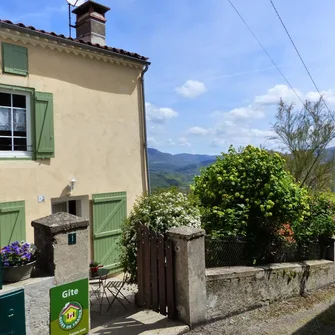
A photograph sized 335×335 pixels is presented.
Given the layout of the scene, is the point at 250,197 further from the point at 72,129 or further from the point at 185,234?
the point at 72,129

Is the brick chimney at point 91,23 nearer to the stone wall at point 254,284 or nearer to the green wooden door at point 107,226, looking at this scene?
the green wooden door at point 107,226

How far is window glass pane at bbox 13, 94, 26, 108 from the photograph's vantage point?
700 centimetres

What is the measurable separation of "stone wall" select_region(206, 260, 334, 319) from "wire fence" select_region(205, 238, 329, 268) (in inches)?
9.2

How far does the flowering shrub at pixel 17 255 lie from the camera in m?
3.38

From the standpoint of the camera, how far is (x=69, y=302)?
381 centimetres

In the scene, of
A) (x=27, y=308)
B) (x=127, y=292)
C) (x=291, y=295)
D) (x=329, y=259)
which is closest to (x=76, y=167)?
(x=127, y=292)

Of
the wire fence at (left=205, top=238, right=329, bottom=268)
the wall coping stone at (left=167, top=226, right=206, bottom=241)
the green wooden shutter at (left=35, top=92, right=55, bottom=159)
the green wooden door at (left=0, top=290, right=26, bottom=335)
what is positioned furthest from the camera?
the green wooden shutter at (left=35, top=92, right=55, bottom=159)

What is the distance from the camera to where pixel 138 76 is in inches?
364

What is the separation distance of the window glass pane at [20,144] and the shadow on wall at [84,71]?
148 centimetres

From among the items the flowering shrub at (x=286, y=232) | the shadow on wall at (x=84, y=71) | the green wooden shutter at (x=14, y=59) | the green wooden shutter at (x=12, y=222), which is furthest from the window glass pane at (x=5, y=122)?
the flowering shrub at (x=286, y=232)

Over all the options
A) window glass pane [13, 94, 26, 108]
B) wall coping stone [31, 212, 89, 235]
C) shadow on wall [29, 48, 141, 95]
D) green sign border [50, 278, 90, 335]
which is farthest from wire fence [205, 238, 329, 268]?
shadow on wall [29, 48, 141, 95]

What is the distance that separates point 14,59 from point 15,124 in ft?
4.45

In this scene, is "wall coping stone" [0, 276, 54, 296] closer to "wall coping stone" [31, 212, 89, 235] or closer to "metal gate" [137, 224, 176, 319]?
"wall coping stone" [31, 212, 89, 235]

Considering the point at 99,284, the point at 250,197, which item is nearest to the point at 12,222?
the point at 99,284
